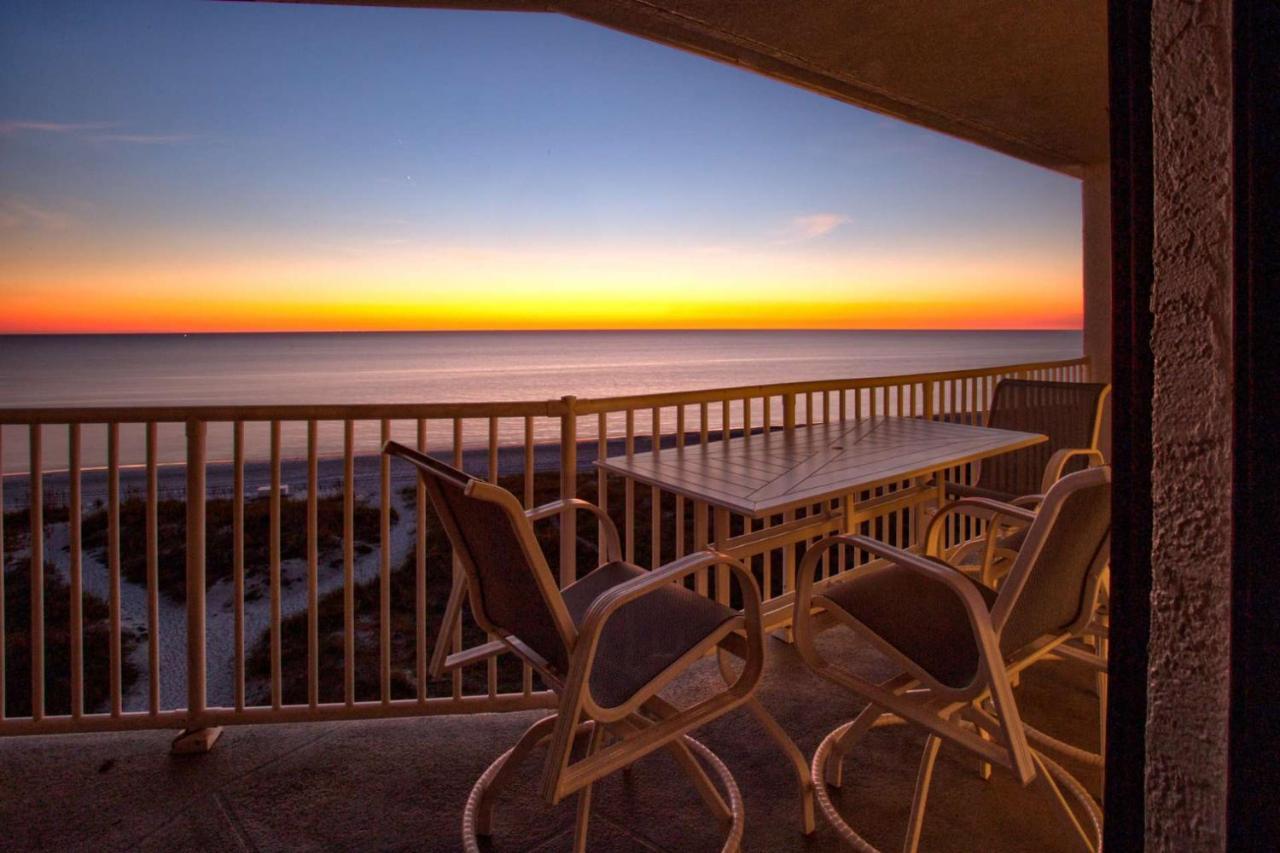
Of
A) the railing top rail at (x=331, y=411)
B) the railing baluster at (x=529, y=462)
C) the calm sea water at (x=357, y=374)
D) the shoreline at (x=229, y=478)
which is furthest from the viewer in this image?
the calm sea water at (x=357, y=374)

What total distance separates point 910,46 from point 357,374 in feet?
120

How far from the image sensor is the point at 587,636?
3.97ft

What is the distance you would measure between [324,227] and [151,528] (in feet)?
65.4

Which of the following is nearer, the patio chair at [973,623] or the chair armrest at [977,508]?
the patio chair at [973,623]

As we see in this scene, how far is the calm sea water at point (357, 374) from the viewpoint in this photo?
20375 mm

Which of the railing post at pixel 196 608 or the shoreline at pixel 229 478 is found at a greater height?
the railing post at pixel 196 608

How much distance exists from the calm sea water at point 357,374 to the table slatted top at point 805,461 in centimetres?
1288

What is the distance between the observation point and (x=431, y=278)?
22953 millimetres

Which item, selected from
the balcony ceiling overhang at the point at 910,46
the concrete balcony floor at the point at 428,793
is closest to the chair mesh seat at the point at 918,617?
the concrete balcony floor at the point at 428,793

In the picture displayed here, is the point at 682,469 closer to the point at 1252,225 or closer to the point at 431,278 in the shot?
the point at 1252,225

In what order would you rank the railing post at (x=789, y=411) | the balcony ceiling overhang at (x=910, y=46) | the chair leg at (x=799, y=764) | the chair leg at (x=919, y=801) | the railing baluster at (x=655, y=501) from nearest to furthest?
the chair leg at (x=919, y=801)
the chair leg at (x=799, y=764)
the railing baluster at (x=655, y=501)
the railing post at (x=789, y=411)
the balcony ceiling overhang at (x=910, y=46)

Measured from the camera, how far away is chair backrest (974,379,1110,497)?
11.1 ft

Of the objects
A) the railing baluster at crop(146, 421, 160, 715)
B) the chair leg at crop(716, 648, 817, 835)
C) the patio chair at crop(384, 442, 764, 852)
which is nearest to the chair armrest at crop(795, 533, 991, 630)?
the patio chair at crop(384, 442, 764, 852)

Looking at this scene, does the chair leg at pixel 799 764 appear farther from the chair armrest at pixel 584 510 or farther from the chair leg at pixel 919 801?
the chair armrest at pixel 584 510
